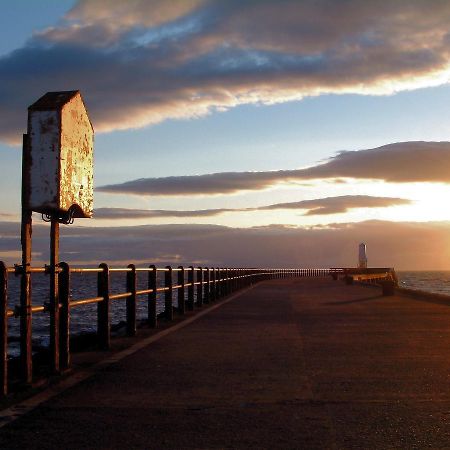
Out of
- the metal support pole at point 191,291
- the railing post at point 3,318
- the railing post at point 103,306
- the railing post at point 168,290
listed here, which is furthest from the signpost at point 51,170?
the metal support pole at point 191,291

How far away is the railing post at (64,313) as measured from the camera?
967 cm

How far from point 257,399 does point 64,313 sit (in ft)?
10.1

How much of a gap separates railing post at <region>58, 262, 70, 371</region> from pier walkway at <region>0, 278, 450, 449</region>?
526mm

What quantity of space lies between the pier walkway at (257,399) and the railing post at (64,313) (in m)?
0.53

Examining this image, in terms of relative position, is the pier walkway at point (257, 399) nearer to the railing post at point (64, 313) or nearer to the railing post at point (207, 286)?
the railing post at point (64, 313)

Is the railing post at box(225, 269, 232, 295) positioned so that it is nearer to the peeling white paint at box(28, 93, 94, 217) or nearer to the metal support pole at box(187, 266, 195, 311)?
the metal support pole at box(187, 266, 195, 311)

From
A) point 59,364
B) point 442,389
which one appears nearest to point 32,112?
point 59,364

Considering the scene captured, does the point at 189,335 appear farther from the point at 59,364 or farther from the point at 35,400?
the point at 35,400

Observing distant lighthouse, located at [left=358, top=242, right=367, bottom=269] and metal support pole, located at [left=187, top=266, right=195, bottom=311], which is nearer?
metal support pole, located at [left=187, top=266, right=195, bottom=311]

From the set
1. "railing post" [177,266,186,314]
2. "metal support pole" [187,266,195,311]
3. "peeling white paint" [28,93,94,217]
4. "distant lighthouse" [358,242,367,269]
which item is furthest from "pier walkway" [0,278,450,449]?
"distant lighthouse" [358,242,367,269]

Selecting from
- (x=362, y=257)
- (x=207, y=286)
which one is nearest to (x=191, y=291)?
(x=207, y=286)

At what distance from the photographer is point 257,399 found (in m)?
7.69

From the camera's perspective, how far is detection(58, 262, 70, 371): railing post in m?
9.67

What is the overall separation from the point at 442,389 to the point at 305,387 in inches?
53.8
